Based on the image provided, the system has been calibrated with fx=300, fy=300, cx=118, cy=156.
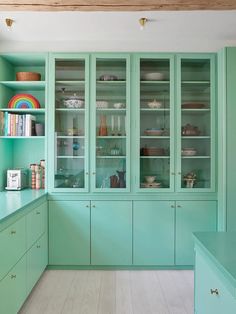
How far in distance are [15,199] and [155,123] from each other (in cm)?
164

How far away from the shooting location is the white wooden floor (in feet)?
8.06

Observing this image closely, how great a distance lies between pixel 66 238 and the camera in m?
3.22

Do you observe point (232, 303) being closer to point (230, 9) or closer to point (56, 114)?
point (230, 9)

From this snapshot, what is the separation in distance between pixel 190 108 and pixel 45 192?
5.93 feet

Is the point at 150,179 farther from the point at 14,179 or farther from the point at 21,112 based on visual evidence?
the point at 21,112

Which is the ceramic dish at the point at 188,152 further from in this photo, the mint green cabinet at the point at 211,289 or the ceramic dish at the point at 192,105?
the mint green cabinet at the point at 211,289

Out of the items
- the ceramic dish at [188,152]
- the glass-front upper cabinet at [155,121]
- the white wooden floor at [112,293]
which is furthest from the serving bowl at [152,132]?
the white wooden floor at [112,293]

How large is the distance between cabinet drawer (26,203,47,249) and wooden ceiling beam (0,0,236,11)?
1.70 metres

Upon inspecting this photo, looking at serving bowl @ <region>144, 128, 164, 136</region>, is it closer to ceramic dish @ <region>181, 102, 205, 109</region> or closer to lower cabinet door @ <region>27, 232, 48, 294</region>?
ceramic dish @ <region>181, 102, 205, 109</region>

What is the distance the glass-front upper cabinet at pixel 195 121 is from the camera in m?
3.23

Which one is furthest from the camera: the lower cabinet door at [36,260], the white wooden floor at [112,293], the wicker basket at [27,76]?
the wicker basket at [27,76]

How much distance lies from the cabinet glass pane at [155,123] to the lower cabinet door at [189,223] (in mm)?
343

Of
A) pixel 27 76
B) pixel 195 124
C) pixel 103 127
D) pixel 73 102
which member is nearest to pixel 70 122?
pixel 73 102

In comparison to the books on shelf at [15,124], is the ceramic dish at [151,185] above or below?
below
